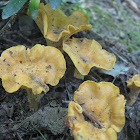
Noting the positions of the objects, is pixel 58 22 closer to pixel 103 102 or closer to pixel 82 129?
pixel 103 102

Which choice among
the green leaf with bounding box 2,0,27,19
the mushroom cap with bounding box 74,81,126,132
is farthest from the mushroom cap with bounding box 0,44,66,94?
the green leaf with bounding box 2,0,27,19

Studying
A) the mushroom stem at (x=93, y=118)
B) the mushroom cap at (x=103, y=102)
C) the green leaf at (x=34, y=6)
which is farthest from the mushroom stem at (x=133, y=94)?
the green leaf at (x=34, y=6)

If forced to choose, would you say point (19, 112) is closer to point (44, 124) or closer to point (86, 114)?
point (44, 124)

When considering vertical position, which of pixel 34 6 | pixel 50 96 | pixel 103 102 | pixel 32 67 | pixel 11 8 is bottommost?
pixel 50 96

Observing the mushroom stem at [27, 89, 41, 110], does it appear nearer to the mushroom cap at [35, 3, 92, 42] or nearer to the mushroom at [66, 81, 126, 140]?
the mushroom at [66, 81, 126, 140]

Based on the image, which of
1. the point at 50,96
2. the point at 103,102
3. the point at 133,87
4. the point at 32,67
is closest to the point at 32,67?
the point at 32,67

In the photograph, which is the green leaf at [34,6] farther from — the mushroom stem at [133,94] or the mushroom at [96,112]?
the mushroom stem at [133,94]
